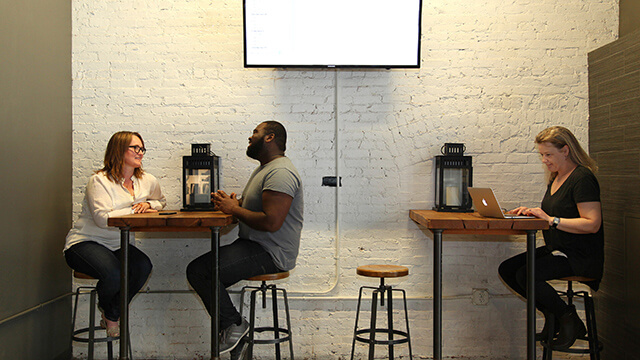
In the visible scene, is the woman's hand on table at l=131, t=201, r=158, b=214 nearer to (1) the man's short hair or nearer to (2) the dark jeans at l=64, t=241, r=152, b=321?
(2) the dark jeans at l=64, t=241, r=152, b=321

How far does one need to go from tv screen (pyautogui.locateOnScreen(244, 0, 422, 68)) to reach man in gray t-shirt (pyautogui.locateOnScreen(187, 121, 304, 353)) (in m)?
0.88

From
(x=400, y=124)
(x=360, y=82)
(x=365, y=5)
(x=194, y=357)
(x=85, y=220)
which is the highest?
(x=365, y=5)

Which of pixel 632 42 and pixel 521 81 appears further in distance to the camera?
pixel 521 81

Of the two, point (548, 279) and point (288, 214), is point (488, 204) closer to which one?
point (548, 279)

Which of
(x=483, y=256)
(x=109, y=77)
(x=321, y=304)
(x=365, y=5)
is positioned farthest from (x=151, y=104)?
(x=483, y=256)

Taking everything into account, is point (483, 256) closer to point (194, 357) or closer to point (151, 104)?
point (194, 357)

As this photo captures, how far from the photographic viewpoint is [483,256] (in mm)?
3486

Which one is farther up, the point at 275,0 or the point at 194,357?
the point at 275,0

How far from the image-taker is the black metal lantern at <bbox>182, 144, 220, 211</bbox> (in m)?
3.21

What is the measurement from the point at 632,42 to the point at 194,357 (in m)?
3.61

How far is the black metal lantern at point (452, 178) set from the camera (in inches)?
128

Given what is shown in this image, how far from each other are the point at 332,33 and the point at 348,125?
0.66 metres

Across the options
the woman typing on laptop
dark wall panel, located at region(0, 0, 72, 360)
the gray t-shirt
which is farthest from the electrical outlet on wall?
dark wall panel, located at region(0, 0, 72, 360)

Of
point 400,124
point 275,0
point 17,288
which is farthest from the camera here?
point 400,124
